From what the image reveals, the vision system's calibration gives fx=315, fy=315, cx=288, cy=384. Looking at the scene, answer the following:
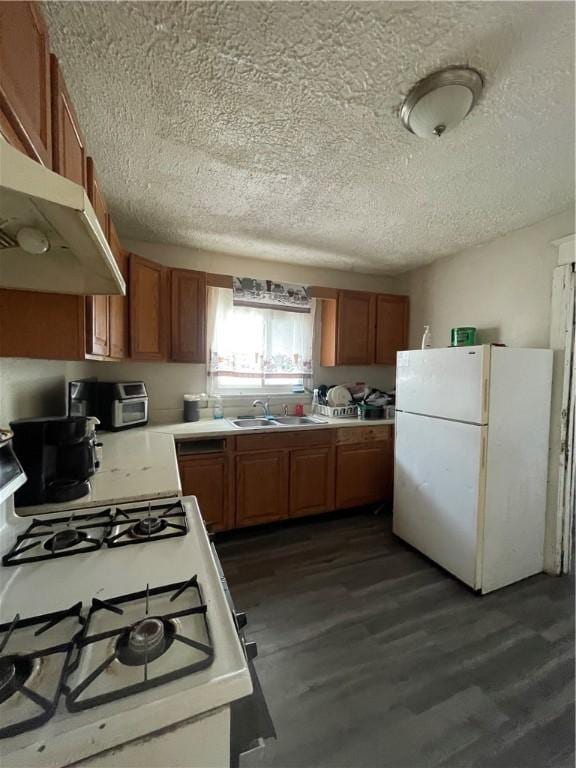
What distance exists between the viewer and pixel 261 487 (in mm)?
2469

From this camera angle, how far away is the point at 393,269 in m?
3.23

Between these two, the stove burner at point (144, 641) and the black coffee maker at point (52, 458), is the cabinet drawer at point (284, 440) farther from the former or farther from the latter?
the stove burner at point (144, 641)

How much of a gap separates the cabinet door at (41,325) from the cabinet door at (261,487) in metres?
1.44

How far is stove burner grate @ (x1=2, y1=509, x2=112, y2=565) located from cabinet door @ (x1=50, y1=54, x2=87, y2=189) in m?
1.08

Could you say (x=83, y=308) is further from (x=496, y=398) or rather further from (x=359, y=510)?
(x=359, y=510)

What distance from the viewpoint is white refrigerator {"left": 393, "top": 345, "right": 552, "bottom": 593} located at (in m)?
1.83

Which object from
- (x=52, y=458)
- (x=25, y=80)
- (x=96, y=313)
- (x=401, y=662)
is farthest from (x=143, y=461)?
(x=401, y=662)

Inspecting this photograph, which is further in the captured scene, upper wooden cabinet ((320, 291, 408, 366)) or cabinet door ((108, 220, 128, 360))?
upper wooden cabinet ((320, 291, 408, 366))

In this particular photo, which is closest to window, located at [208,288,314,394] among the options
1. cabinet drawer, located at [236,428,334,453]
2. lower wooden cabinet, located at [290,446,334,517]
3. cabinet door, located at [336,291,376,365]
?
cabinet door, located at [336,291,376,365]

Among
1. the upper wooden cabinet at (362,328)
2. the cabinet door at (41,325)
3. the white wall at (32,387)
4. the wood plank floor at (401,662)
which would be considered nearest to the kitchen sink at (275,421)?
the upper wooden cabinet at (362,328)

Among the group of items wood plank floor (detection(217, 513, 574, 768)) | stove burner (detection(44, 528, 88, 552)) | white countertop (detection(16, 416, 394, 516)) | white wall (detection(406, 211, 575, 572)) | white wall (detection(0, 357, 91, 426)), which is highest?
white wall (detection(406, 211, 575, 572))

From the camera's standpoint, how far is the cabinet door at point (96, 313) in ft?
4.38

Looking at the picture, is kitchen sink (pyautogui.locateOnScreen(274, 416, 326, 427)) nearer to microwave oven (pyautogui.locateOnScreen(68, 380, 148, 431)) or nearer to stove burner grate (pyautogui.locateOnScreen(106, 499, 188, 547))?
microwave oven (pyautogui.locateOnScreen(68, 380, 148, 431))

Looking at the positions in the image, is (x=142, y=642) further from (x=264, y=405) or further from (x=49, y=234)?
(x=264, y=405)
